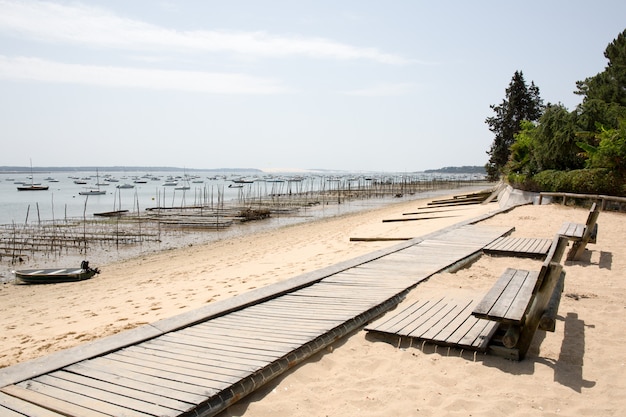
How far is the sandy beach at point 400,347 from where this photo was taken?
3.65 meters

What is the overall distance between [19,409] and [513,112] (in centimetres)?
5062

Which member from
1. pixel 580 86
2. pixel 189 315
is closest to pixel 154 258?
pixel 189 315

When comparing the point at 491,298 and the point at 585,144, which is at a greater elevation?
the point at 585,144

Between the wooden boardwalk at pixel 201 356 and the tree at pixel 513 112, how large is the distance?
4460cm

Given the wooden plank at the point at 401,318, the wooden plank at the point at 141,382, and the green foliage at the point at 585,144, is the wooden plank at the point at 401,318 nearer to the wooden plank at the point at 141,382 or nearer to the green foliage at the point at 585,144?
the wooden plank at the point at 141,382

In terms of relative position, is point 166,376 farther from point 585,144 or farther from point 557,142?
point 557,142

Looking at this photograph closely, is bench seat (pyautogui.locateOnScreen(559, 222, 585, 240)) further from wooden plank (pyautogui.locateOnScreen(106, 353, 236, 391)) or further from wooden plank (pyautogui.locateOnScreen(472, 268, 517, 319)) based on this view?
wooden plank (pyautogui.locateOnScreen(106, 353, 236, 391))

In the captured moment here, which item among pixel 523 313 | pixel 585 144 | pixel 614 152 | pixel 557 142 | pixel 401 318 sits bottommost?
pixel 401 318

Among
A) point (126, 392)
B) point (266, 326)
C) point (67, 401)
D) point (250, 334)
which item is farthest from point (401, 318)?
point (67, 401)

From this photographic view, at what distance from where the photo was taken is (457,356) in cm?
444

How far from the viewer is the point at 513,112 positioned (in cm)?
4731

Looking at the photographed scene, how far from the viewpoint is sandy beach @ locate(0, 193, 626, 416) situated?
3.65 metres

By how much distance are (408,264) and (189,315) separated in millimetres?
4131

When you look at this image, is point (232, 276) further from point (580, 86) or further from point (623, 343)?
point (580, 86)
